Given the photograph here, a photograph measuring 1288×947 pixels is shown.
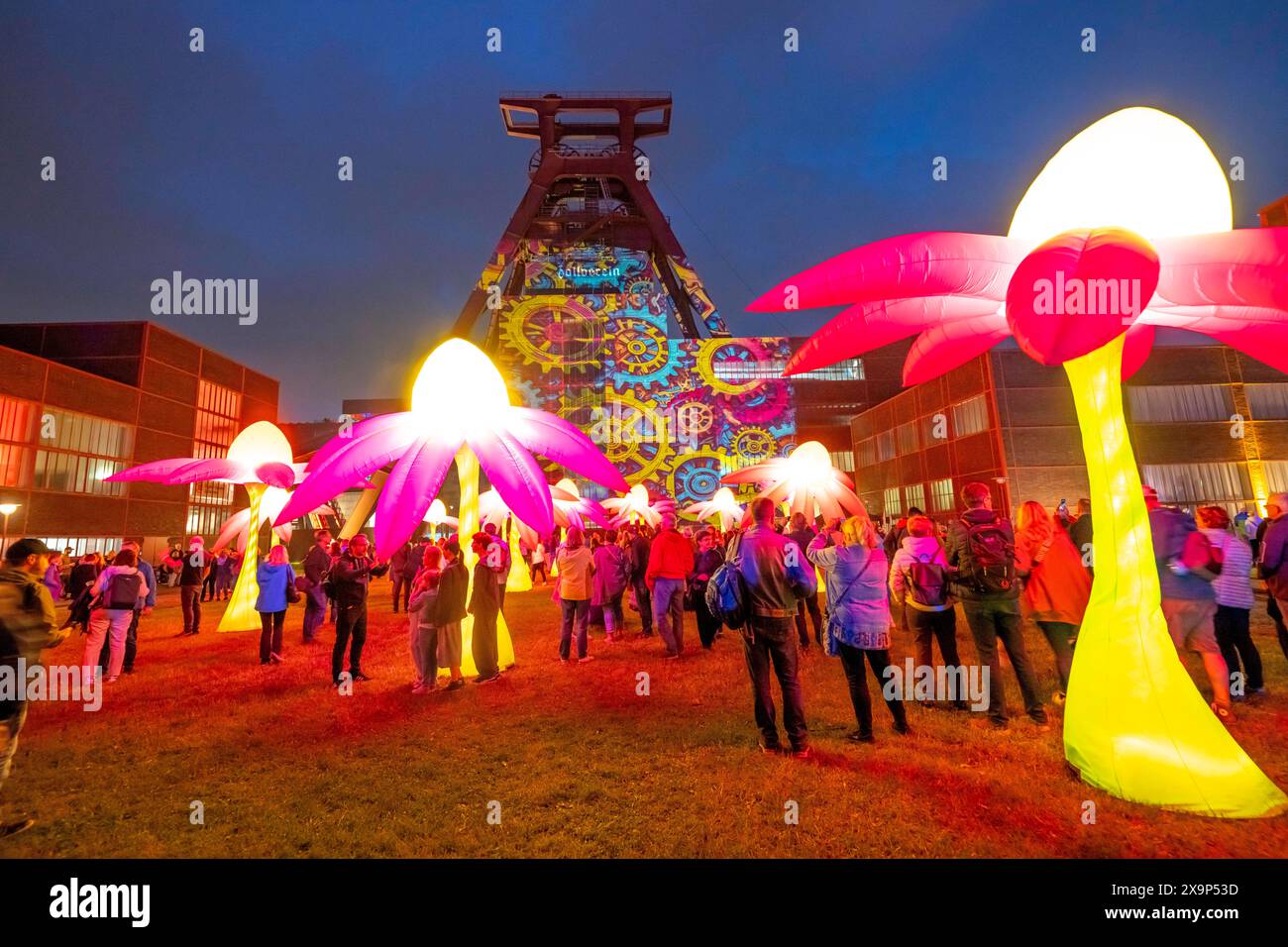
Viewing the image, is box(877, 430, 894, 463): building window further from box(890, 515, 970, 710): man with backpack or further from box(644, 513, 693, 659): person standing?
box(890, 515, 970, 710): man with backpack

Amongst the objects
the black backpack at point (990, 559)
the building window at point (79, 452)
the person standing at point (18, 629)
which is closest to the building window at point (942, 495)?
the black backpack at point (990, 559)

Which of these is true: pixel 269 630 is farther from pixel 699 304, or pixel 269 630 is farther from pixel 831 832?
pixel 699 304

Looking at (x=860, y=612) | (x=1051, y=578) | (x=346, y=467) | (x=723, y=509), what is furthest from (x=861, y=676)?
(x=723, y=509)

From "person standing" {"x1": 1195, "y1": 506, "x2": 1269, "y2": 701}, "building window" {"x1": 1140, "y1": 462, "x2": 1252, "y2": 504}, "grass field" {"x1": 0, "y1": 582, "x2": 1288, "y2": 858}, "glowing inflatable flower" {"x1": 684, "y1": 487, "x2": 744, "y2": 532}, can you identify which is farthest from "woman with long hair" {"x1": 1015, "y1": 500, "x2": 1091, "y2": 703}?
"building window" {"x1": 1140, "y1": 462, "x2": 1252, "y2": 504}

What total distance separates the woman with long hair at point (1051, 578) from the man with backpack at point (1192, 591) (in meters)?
0.53

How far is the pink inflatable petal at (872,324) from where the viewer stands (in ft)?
11.5

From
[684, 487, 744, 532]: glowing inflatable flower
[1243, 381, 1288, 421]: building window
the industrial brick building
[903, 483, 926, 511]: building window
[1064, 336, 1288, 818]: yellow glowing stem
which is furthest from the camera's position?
[903, 483, 926, 511]: building window

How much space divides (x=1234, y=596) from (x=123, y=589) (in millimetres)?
10648

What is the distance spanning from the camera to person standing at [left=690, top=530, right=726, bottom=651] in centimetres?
717

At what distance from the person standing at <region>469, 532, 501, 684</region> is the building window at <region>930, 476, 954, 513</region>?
71.0ft

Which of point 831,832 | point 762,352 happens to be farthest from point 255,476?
point 762,352

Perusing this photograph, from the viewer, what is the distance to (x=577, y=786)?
3.46m
